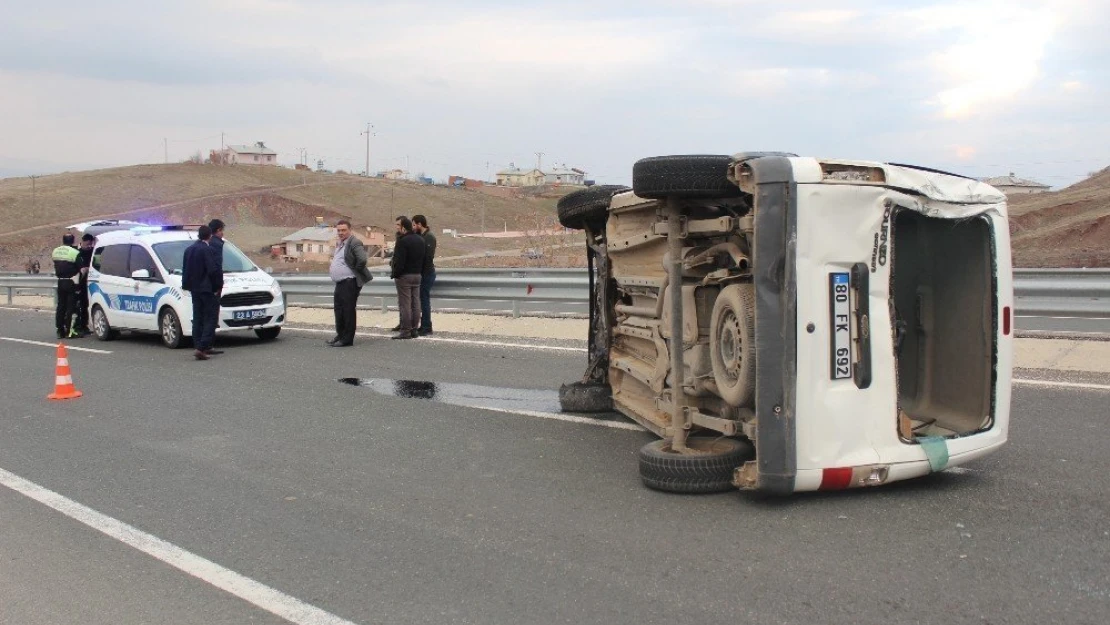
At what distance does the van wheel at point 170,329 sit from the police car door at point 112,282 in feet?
3.50

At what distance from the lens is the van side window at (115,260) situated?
1528 centimetres

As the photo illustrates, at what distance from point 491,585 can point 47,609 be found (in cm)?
205

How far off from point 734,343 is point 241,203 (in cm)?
9940

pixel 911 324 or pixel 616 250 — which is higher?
pixel 616 250

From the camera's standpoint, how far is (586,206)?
7.57 metres

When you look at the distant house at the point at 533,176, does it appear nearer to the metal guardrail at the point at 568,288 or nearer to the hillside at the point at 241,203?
the hillside at the point at 241,203

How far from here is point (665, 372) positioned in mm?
6375

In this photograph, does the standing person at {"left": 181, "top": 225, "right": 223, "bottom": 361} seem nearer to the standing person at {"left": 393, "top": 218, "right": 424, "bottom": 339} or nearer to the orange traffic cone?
the standing person at {"left": 393, "top": 218, "right": 424, "bottom": 339}

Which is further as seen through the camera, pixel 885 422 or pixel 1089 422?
pixel 1089 422

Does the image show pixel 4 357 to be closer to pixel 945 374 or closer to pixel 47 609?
pixel 47 609

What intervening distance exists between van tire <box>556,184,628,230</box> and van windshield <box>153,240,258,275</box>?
8.36m

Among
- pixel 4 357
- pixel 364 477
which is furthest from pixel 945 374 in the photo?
pixel 4 357

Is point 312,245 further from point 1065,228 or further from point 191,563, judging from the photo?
point 191,563

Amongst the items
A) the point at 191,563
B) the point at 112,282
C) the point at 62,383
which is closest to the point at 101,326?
the point at 112,282
